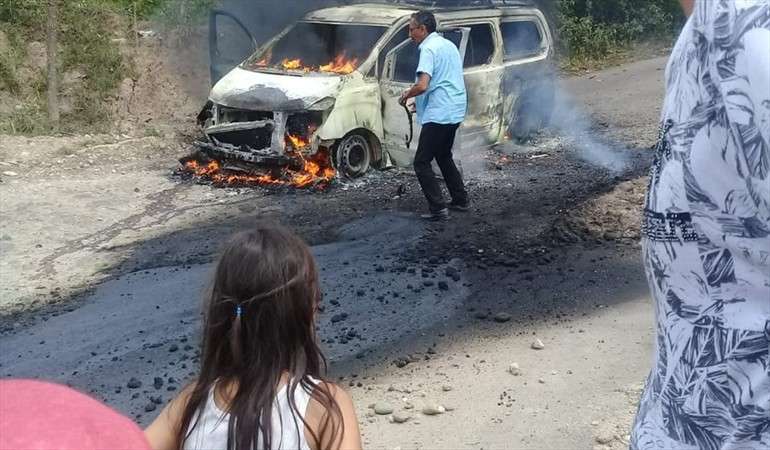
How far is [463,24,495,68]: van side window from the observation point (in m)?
10.9

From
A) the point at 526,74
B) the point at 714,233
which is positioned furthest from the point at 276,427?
the point at 526,74

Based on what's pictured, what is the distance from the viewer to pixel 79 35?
13742 mm

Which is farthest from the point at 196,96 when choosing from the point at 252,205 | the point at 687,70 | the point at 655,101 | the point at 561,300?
the point at 687,70

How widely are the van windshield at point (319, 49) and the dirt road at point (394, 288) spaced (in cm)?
138

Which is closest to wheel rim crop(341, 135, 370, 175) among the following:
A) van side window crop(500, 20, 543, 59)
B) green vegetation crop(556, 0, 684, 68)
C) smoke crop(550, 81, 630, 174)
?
Result: van side window crop(500, 20, 543, 59)

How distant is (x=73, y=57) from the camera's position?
13680 millimetres

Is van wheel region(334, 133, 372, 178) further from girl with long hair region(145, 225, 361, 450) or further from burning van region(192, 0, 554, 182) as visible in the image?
girl with long hair region(145, 225, 361, 450)

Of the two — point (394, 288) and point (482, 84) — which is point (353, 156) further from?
point (394, 288)

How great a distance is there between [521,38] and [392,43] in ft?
7.96

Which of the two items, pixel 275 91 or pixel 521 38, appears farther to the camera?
A: pixel 521 38

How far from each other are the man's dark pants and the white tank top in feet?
20.2

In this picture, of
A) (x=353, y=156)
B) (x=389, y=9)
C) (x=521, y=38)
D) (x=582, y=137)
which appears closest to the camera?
(x=353, y=156)

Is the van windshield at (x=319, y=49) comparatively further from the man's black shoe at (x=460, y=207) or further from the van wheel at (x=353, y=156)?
the man's black shoe at (x=460, y=207)

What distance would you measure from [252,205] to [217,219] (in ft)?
1.73
